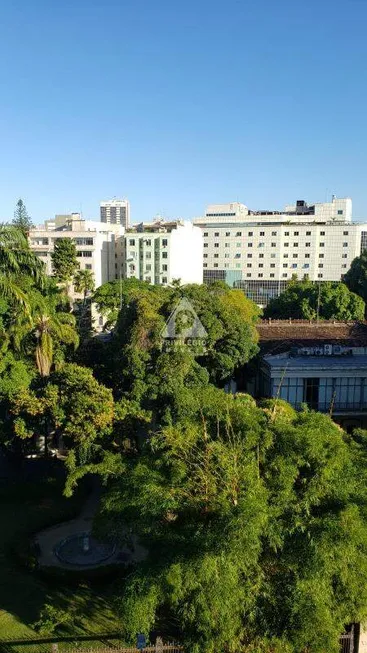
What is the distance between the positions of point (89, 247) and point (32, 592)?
51.8 m

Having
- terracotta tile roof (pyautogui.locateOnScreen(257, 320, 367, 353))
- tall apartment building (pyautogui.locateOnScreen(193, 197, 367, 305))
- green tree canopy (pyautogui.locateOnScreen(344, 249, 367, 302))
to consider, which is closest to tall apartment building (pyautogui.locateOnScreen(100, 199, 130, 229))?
tall apartment building (pyautogui.locateOnScreen(193, 197, 367, 305))

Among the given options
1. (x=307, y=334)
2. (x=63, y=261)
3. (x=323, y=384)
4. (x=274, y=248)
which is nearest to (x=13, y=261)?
(x=323, y=384)

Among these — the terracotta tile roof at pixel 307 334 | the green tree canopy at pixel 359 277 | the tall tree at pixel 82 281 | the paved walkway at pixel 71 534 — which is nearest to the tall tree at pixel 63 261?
the tall tree at pixel 82 281

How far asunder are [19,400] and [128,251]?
157 feet

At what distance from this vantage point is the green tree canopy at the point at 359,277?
201 ft

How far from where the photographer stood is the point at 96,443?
22672mm

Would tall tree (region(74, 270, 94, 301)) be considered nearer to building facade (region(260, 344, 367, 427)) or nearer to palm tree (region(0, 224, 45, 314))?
palm tree (region(0, 224, 45, 314))

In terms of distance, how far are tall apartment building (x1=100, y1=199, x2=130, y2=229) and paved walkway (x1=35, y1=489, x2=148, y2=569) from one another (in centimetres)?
15494

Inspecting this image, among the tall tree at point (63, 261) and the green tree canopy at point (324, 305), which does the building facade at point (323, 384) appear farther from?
the tall tree at point (63, 261)

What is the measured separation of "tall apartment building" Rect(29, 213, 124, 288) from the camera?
6450 centimetres

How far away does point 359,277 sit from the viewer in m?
62.2

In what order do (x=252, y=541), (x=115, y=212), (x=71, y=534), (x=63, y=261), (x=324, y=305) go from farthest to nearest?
(x=115, y=212) < (x=324, y=305) < (x=63, y=261) < (x=71, y=534) < (x=252, y=541)

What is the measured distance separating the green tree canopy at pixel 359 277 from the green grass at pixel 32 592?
47.1 metres

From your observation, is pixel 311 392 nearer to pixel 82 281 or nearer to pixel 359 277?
pixel 82 281
